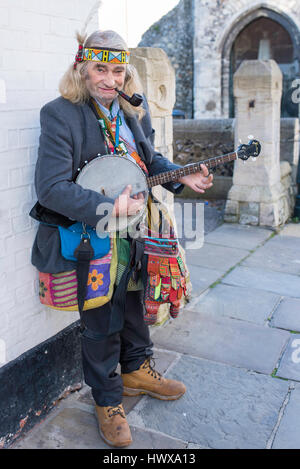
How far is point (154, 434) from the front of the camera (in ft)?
8.22

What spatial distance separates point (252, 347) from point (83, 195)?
180 cm

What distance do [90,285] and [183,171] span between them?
0.76 metres

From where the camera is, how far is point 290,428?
8.32 feet

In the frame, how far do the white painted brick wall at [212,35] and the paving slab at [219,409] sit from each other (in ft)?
50.9

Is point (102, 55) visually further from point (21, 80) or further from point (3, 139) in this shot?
point (3, 139)

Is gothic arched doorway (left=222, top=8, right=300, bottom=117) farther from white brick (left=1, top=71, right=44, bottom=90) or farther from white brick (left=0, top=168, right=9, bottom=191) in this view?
white brick (left=0, top=168, right=9, bottom=191)

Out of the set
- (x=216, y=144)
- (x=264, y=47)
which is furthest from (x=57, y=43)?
(x=264, y=47)

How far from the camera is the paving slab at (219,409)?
249 cm

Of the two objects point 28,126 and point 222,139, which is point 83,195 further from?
point 222,139

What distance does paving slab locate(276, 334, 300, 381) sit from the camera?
3.05 m

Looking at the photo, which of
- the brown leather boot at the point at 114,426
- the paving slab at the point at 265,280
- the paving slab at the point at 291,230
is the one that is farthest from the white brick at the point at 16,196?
the paving slab at the point at 291,230

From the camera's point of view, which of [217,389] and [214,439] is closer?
[214,439]
